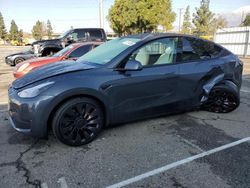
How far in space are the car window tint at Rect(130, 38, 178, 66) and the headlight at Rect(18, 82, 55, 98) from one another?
1.44 meters

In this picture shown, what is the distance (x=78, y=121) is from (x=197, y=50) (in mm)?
2473

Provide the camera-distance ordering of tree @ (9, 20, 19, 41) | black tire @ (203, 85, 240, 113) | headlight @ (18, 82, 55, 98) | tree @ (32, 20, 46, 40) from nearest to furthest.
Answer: headlight @ (18, 82, 55, 98), black tire @ (203, 85, 240, 113), tree @ (9, 20, 19, 41), tree @ (32, 20, 46, 40)

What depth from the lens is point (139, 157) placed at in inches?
120

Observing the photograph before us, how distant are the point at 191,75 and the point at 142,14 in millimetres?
20775

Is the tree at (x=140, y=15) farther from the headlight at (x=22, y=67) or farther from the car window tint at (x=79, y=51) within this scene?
the headlight at (x=22, y=67)

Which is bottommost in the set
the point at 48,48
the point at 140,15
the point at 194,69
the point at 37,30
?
the point at 48,48

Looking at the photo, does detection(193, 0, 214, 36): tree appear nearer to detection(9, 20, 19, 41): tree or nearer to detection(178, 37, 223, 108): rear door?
detection(178, 37, 223, 108): rear door

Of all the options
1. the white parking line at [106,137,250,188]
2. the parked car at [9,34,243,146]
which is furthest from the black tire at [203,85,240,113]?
the white parking line at [106,137,250,188]

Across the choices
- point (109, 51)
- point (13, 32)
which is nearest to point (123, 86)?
point (109, 51)

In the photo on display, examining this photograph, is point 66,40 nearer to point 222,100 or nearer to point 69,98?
point 222,100

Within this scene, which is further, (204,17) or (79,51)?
(204,17)

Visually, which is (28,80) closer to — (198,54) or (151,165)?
(151,165)

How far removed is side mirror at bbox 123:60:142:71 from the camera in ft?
11.2

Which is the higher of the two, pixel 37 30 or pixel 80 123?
pixel 37 30
